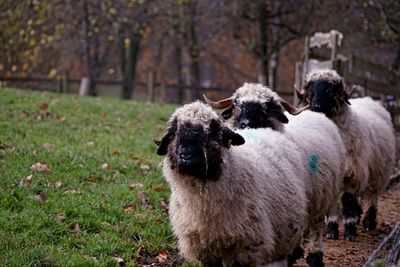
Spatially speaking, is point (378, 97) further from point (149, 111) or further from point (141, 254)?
point (141, 254)

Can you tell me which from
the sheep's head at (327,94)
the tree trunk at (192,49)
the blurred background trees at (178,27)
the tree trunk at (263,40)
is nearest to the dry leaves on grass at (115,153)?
the sheep's head at (327,94)

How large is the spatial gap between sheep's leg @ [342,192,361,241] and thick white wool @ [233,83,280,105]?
7.06ft

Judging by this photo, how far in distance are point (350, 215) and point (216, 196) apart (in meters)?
3.58

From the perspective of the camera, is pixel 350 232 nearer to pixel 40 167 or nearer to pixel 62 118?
pixel 40 167

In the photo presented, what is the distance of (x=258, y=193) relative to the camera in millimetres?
4773

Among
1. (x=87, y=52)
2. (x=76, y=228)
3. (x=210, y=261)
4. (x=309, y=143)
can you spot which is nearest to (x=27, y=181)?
(x=76, y=228)

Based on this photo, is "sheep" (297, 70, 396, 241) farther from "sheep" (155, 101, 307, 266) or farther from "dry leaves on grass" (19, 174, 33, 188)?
"dry leaves on grass" (19, 174, 33, 188)

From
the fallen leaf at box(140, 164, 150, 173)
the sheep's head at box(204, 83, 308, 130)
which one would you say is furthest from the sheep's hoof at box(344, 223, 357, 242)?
the fallen leaf at box(140, 164, 150, 173)

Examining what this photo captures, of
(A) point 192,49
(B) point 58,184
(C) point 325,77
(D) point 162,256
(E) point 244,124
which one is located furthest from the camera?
(A) point 192,49

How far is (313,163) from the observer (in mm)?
5902

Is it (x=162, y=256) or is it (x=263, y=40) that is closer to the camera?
(x=162, y=256)

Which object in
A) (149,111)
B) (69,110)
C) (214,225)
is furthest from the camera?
(149,111)

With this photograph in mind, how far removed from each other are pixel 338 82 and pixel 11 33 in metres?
17.3

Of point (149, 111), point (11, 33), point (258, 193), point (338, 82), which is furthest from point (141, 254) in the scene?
point (11, 33)
